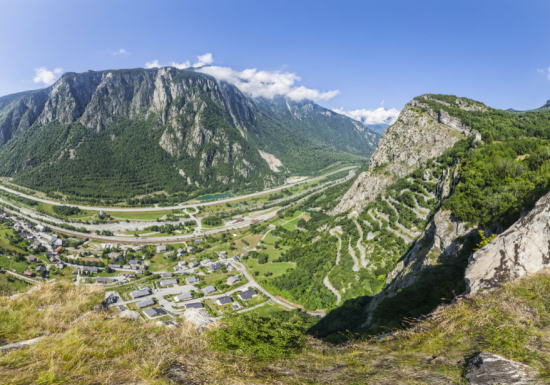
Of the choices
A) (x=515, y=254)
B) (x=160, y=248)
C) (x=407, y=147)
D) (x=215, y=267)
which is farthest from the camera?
(x=160, y=248)

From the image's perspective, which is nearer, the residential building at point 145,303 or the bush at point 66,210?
the residential building at point 145,303

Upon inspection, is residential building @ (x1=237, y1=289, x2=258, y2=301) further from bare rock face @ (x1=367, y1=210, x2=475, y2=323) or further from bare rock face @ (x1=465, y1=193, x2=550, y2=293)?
bare rock face @ (x1=465, y1=193, x2=550, y2=293)

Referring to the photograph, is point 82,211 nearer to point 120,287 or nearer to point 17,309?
point 120,287

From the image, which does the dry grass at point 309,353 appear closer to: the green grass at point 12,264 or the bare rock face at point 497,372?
the bare rock face at point 497,372

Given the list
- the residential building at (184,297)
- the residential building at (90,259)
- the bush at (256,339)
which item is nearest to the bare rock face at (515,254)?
the bush at (256,339)

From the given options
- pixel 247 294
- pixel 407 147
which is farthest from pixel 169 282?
pixel 407 147

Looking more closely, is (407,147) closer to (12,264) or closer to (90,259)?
(90,259)

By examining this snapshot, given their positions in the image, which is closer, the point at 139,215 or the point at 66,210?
the point at 66,210
